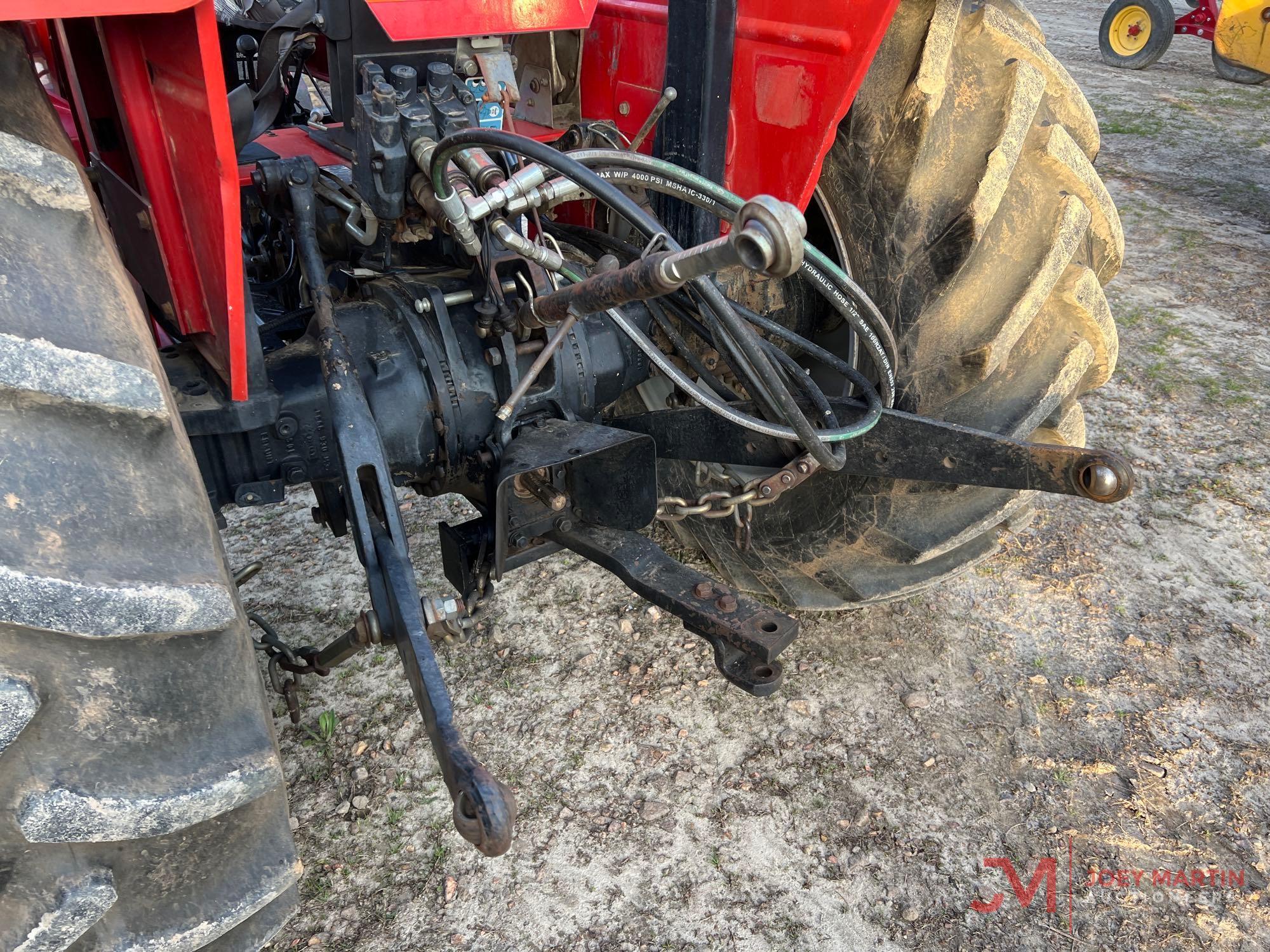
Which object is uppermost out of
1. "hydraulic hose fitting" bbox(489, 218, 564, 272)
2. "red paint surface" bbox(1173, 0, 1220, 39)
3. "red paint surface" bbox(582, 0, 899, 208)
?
"red paint surface" bbox(582, 0, 899, 208)

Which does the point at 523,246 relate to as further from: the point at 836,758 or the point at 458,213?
the point at 836,758

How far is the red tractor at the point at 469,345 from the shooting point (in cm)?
92

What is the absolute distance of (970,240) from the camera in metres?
1.50

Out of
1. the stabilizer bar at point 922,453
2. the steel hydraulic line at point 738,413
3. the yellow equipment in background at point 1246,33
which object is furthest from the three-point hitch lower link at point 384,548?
the yellow equipment in background at point 1246,33

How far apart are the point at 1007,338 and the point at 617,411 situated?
867 mm

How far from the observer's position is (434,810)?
1.84 meters

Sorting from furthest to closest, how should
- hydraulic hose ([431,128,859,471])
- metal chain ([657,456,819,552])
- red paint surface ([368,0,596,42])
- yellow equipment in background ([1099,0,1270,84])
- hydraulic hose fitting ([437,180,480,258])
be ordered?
yellow equipment in background ([1099,0,1270,84]) → metal chain ([657,456,819,552]) → red paint surface ([368,0,596,42]) → hydraulic hose fitting ([437,180,480,258]) → hydraulic hose ([431,128,859,471])

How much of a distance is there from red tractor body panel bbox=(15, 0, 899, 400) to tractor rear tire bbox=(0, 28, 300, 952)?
0.47ft

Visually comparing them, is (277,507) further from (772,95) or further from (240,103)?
(772,95)

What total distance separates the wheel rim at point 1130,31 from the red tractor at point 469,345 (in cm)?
861

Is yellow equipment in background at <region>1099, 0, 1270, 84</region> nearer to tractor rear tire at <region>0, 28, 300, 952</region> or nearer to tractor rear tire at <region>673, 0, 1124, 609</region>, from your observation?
tractor rear tire at <region>673, 0, 1124, 609</region>

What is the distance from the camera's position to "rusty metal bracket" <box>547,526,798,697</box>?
154cm

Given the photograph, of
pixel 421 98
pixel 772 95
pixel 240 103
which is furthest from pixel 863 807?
pixel 240 103

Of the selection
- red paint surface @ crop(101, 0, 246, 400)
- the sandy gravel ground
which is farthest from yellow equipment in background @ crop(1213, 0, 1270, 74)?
A: red paint surface @ crop(101, 0, 246, 400)
